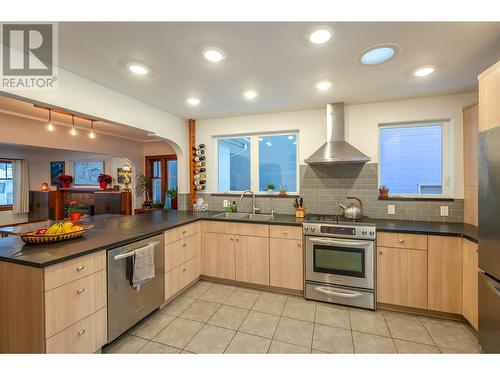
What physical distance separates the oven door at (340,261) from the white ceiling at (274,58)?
1734mm

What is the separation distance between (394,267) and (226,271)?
77.7 inches

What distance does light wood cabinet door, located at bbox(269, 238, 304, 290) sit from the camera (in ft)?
8.54

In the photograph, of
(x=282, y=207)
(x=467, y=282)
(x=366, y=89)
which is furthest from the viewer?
(x=282, y=207)

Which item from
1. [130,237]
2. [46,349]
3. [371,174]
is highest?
[371,174]

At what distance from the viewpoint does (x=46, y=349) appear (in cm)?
135

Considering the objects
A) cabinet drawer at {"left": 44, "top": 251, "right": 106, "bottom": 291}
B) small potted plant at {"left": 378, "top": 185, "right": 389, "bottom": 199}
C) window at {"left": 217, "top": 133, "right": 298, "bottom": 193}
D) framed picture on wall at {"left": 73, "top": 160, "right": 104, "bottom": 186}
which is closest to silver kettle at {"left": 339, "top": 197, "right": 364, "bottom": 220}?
small potted plant at {"left": 378, "top": 185, "right": 389, "bottom": 199}

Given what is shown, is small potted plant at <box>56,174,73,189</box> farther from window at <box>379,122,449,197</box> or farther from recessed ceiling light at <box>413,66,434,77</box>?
recessed ceiling light at <box>413,66,434,77</box>

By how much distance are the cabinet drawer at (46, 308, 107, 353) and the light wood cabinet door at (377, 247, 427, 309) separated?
8.62 feet

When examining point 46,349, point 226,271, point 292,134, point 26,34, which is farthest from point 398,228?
point 26,34

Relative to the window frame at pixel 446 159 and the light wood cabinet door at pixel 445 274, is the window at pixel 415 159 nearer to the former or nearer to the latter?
the window frame at pixel 446 159

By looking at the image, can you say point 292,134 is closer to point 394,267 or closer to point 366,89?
point 366,89

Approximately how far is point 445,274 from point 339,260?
0.96 m

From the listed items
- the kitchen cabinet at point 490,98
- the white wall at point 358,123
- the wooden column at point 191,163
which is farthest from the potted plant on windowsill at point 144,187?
the kitchen cabinet at point 490,98

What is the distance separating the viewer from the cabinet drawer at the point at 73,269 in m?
1.36
